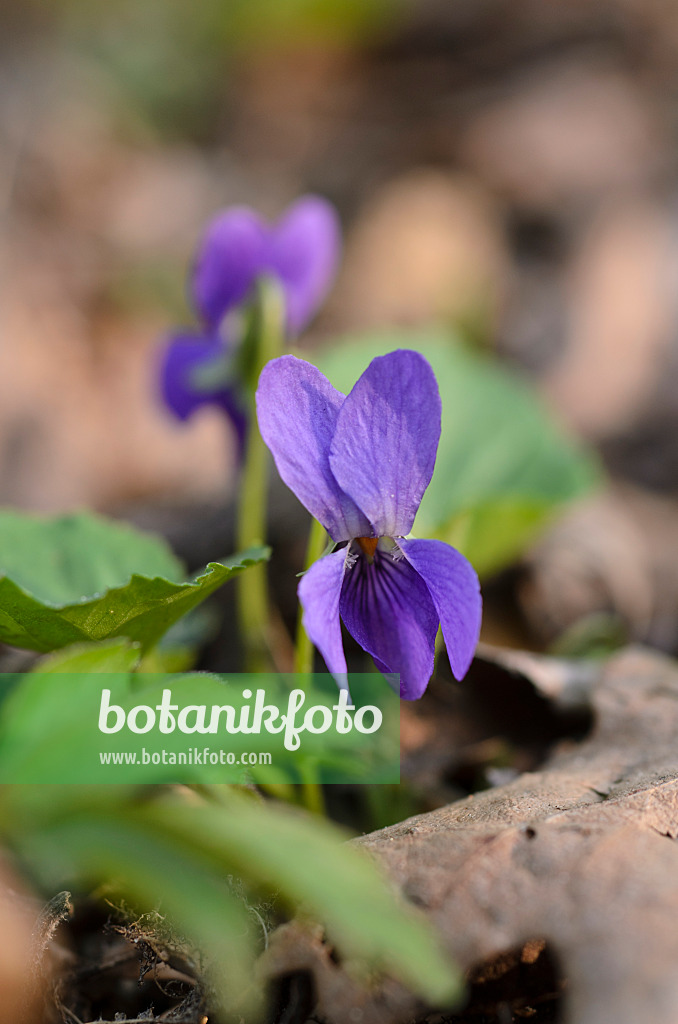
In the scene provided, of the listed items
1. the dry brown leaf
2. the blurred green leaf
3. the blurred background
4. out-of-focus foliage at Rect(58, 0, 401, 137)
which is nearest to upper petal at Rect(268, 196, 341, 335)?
the blurred background

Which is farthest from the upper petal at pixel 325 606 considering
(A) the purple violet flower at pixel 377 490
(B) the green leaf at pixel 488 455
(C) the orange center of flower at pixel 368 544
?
(B) the green leaf at pixel 488 455

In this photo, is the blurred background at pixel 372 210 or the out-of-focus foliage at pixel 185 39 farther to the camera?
the out-of-focus foliage at pixel 185 39

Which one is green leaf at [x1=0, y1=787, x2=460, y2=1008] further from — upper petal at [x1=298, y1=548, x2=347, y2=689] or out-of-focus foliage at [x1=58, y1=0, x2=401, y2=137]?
out-of-focus foliage at [x1=58, y1=0, x2=401, y2=137]

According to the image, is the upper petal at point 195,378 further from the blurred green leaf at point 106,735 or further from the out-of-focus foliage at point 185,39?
A: the out-of-focus foliage at point 185,39

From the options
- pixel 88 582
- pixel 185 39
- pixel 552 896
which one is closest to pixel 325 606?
pixel 552 896

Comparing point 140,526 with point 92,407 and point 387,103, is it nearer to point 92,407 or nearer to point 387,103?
point 92,407

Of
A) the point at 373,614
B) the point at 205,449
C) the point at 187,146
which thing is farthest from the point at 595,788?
the point at 187,146
